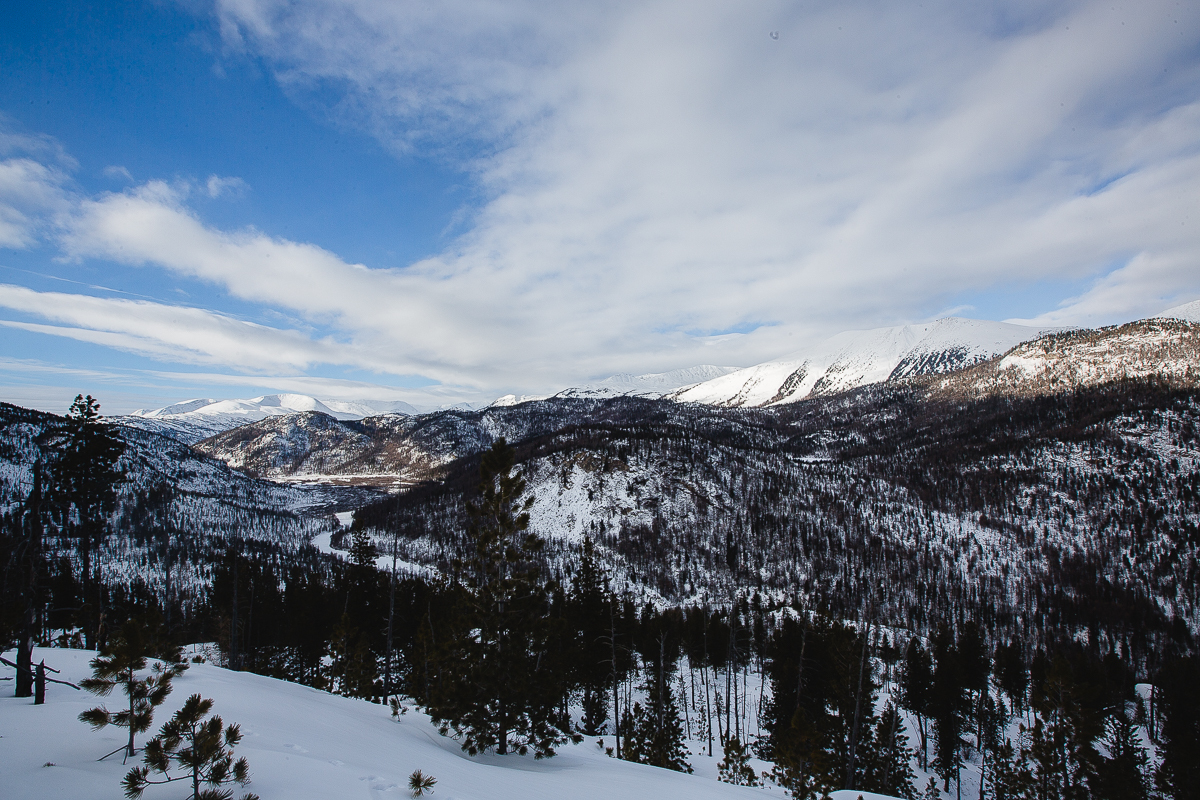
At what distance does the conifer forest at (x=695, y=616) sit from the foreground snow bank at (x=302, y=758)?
3.03 feet

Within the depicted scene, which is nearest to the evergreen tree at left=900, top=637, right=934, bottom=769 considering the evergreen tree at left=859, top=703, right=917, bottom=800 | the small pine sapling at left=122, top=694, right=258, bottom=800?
the evergreen tree at left=859, top=703, right=917, bottom=800

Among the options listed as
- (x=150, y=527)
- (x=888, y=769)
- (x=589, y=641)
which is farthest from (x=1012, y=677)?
(x=150, y=527)

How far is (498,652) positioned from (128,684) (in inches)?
384

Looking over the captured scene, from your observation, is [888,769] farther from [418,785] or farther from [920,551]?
[920,551]

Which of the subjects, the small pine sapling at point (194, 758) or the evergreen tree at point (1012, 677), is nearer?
the small pine sapling at point (194, 758)

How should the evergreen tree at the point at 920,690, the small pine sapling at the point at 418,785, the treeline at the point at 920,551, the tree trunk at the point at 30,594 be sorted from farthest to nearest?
the treeline at the point at 920,551
the evergreen tree at the point at 920,690
the tree trunk at the point at 30,594
the small pine sapling at the point at 418,785

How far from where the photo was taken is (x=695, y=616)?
78.8m

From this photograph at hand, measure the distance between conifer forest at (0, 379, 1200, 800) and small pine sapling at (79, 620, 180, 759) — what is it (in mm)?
147

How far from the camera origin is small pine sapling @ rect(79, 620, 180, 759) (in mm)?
7266

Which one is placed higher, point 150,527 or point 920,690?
point 920,690

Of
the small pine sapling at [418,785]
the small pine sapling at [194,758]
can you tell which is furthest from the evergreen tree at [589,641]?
the small pine sapling at [194,758]

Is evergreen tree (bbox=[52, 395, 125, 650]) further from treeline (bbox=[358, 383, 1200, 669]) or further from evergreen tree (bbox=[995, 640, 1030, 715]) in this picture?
treeline (bbox=[358, 383, 1200, 669])

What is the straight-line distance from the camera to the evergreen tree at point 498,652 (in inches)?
593

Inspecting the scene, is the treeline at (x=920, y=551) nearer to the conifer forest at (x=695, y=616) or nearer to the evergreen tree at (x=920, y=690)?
the conifer forest at (x=695, y=616)
